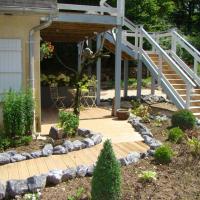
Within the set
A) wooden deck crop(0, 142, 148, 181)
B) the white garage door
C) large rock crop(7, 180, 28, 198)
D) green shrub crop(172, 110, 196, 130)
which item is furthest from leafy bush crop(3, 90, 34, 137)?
green shrub crop(172, 110, 196, 130)

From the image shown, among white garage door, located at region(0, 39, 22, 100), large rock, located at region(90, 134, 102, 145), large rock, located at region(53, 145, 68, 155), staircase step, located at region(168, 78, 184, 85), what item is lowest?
large rock, located at region(53, 145, 68, 155)

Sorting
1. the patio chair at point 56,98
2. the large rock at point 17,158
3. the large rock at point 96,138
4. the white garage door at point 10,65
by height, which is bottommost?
the large rock at point 17,158

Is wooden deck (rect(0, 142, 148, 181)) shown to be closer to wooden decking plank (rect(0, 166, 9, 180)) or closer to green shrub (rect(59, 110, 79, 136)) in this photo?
wooden decking plank (rect(0, 166, 9, 180))

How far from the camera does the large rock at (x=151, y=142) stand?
8.54 meters

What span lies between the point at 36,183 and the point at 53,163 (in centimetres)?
145

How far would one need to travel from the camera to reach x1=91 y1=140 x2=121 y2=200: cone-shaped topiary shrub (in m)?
5.24

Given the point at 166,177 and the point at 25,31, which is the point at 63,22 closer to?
the point at 25,31

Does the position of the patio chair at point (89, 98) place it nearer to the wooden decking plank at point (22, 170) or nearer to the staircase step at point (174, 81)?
the staircase step at point (174, 81)

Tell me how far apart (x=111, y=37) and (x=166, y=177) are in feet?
31.1

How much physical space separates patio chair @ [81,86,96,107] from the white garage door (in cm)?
573

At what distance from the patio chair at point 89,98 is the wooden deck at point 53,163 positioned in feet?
21.1

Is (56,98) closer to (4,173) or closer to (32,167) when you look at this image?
(32,167)

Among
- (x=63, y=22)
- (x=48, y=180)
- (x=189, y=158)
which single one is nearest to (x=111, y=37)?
(x=63, y=22)

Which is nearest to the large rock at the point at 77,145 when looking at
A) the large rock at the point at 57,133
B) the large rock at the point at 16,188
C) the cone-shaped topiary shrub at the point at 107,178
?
the large rock at the point at 57,133
